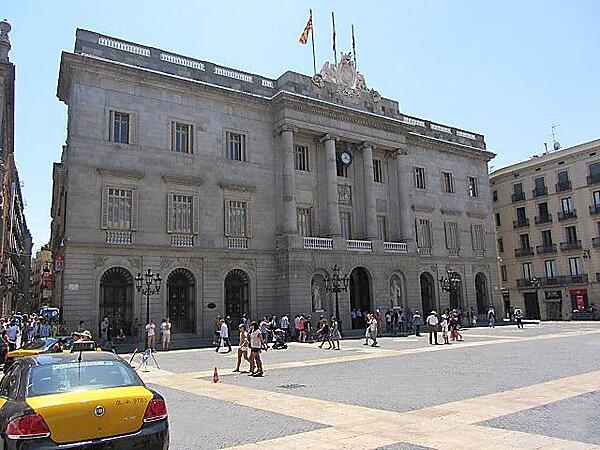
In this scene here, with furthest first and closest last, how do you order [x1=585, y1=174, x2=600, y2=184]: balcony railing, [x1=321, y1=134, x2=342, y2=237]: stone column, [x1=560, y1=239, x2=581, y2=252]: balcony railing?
[x1=560, y1=239, x2=581, y2=252]: balcony railing, [x1=585, y1=174, x2=600, y2=184]: balcony railing, [x1=321, y1=134, x2=342, y2=237]: stone column

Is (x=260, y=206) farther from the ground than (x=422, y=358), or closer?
farther from the ground

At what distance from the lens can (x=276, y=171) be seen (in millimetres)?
37844

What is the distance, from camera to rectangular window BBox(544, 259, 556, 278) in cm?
5901

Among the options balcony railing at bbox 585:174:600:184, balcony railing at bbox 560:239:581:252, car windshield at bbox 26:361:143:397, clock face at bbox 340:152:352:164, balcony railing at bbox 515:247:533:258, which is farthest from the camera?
balcony railing at bbox 515:247:533:258

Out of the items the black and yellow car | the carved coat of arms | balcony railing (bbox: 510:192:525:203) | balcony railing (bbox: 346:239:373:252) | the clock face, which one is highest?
the carved coat of arms

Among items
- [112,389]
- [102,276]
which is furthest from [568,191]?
[112,389]

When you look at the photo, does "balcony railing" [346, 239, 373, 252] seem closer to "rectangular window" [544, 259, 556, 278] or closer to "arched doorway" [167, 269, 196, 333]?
"arched doorway" [167, 269, 196, 333]

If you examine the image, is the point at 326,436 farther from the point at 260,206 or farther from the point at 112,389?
the point at 260,206

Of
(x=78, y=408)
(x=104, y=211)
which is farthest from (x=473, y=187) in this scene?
(x=78, y=408)

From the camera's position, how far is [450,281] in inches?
1713

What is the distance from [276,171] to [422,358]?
2028 centimetres

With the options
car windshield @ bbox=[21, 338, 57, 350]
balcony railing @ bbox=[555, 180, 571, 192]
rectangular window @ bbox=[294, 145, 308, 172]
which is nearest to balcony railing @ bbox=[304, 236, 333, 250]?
rectangular window @ bbox=[294, 145, 308, 172]

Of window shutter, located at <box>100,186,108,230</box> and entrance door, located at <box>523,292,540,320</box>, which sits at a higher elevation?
window shutter, located at <box>100,186,108,230</box>

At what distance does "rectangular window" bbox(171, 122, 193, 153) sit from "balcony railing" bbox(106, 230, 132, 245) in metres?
6.46
